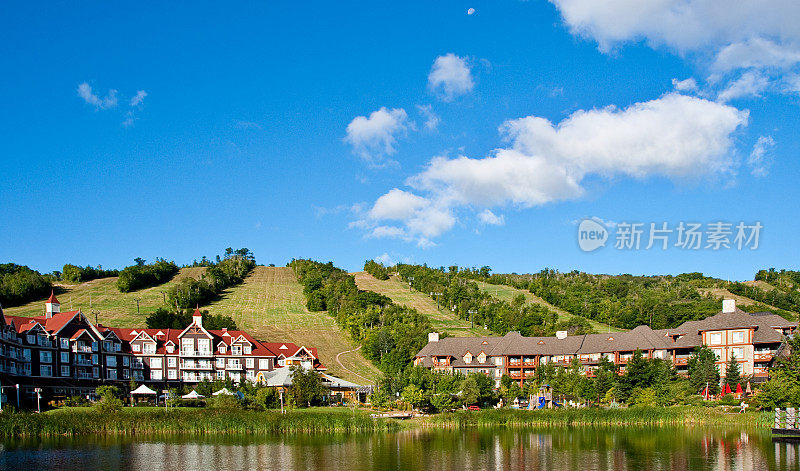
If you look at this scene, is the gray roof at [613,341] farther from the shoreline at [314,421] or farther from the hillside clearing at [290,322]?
the shoreline at [314,421]

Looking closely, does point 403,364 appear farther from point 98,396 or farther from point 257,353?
point 98,396

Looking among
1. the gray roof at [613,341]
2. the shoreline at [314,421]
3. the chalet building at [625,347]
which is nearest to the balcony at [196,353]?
the chalet building at [625,347]

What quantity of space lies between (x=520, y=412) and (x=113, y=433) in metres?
35.3

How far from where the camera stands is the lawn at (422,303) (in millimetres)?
137750

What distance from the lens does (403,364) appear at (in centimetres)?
10869

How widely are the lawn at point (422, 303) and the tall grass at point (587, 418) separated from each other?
65.1 m

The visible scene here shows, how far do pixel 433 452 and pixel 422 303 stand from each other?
11824 centimetres

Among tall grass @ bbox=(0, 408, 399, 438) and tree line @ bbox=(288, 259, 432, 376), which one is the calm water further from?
tree line @ bbox=(288, 259, 432, 376)

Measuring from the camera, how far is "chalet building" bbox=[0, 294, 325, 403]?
3332 inches

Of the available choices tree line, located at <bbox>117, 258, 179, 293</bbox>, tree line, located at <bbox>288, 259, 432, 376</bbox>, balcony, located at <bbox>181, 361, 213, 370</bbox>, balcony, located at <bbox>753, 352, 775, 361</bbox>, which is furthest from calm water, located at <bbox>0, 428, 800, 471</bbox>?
tree line, located at <bbox>117, 258, 179, 293</bbox>

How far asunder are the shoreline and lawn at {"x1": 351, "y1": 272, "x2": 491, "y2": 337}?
215 feet

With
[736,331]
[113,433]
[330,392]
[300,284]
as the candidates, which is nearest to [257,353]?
[330,392]

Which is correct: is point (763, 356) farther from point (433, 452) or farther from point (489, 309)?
point (433, 452)

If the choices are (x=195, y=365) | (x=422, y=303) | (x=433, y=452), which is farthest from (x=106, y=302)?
(x=433, y=452)
